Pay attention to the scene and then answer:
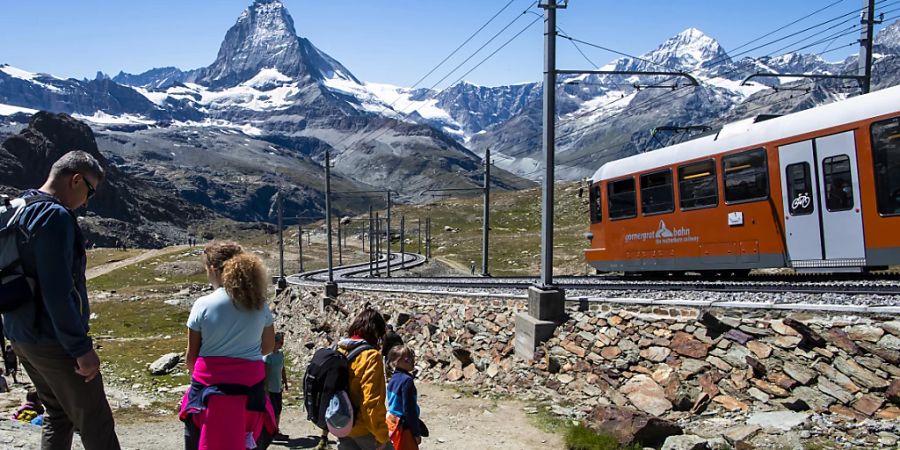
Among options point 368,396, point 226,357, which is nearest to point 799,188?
point 368,396

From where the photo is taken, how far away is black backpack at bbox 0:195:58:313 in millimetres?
5461

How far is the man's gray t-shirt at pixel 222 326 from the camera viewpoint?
5922mm

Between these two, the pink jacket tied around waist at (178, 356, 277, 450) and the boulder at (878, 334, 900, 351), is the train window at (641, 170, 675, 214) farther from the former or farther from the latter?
the pink jacket tied around waist at (178, 356, 277, 450)

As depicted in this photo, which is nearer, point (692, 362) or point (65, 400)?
point (65, 400)

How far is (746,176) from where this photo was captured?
17766 millimetres

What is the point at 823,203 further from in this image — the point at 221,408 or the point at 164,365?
the point at 164,365

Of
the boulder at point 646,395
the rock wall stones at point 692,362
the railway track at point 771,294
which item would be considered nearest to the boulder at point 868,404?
the rock wall stones at point 692,362

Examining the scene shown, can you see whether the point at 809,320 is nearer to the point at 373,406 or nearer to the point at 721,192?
the point at 721,192

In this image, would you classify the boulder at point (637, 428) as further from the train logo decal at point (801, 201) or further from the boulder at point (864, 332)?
the train logo decal at point (801, 201)

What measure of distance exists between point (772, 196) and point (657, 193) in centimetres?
425

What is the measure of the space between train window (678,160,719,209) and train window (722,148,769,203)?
18.0 inches

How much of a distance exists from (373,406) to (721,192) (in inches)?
585

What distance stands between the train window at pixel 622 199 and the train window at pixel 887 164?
7.96 meters

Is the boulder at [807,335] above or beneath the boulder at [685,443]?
above
